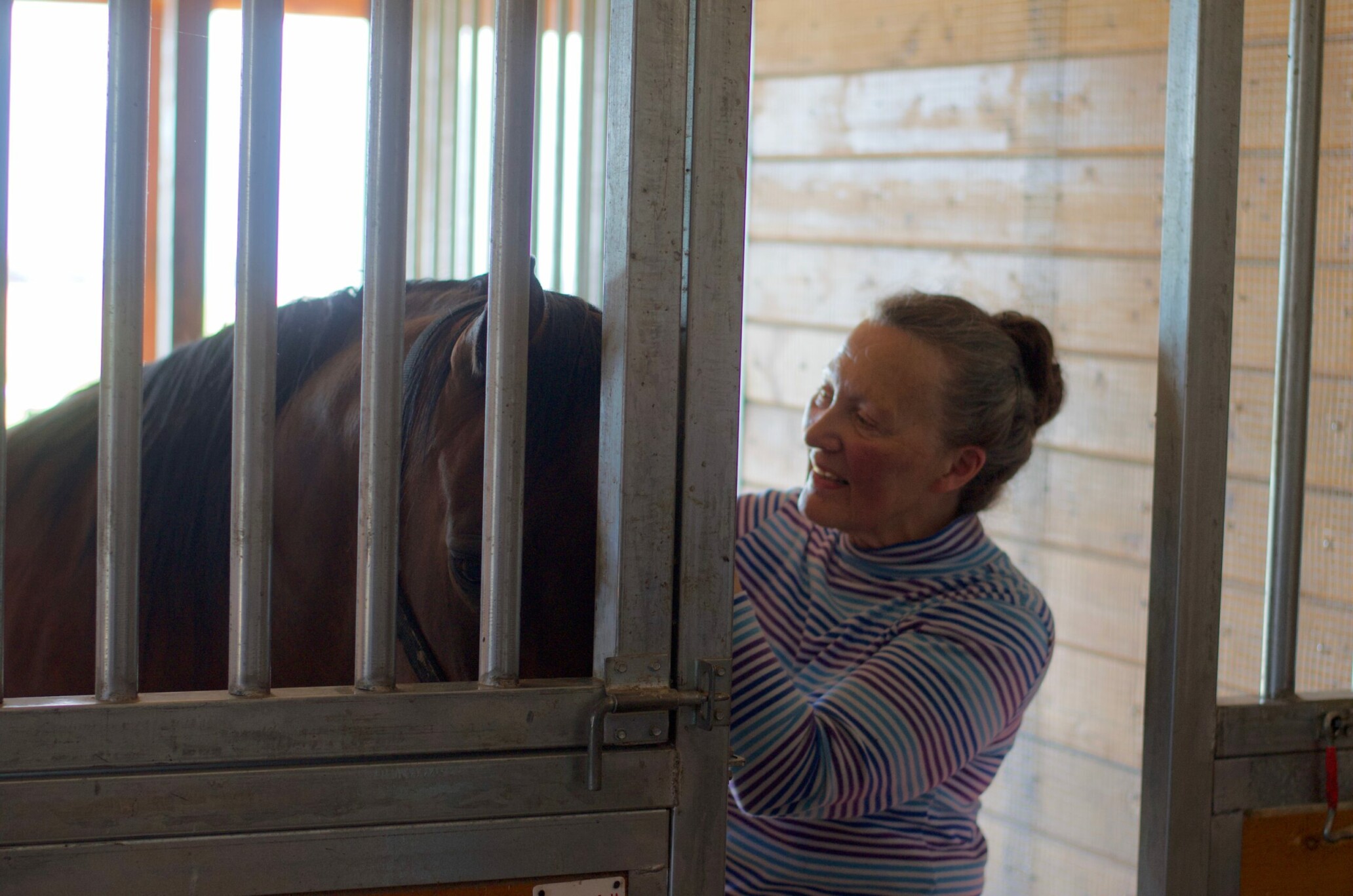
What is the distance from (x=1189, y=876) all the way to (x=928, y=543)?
44 cm

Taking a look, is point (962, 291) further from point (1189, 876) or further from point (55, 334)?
point (55, 334)

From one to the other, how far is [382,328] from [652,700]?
27 cm

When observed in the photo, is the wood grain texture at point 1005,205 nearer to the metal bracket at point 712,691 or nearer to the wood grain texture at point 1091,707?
the wood grain texture at point 1091,707

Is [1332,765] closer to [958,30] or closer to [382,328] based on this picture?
[382,328]

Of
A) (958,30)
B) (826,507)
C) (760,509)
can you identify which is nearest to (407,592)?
(826,507)

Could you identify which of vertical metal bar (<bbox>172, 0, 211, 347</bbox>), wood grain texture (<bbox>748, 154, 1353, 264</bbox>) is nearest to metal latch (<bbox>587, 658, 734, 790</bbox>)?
wood grain texture (<bbox>748, 154, 1353, 264</bbox>)

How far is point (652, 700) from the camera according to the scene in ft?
2.32

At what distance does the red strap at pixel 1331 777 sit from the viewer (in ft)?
3.06

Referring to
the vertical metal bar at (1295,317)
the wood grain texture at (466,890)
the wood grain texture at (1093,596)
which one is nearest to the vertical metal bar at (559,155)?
the wood grain texture at (1093,596)

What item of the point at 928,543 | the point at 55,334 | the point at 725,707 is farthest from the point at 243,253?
the point at 55,334

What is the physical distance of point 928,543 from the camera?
4.09ft

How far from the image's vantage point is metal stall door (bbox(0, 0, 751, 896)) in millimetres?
630

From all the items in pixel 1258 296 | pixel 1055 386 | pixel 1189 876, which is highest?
pixel 1258 296

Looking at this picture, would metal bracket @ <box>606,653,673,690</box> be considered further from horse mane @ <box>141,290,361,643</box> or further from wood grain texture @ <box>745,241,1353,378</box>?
wood grain texture @ <box>745,241,1353,378</box>
